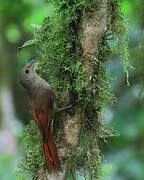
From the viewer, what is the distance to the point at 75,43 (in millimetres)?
2920

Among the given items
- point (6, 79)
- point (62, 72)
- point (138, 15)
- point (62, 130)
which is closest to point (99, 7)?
point (62, 72)

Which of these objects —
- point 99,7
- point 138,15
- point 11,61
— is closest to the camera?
point 99,7

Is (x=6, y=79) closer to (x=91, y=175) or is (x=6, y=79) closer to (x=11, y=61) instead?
(x=11, y=61)

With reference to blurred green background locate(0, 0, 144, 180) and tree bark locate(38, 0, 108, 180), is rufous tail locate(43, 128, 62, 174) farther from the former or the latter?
blurred green background locate(0, 0, 144, 180)

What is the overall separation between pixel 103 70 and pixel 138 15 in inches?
40.1

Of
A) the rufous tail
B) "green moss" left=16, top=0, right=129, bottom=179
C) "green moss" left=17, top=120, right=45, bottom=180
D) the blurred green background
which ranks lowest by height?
the blurred green background

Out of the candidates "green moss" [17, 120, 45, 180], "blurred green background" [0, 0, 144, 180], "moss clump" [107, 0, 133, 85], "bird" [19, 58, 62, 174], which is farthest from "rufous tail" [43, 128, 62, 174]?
"moss clump" [107, 0, 133, 85]

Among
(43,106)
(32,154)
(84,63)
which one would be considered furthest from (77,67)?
(32,154)

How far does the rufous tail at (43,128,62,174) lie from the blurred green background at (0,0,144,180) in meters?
0.51

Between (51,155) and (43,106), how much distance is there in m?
0.57

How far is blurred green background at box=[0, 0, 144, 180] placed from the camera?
3988 mm

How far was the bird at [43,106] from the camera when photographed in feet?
9.50

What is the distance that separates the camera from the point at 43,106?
334 centimetres

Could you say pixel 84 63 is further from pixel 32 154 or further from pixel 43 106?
pixel 32 154
